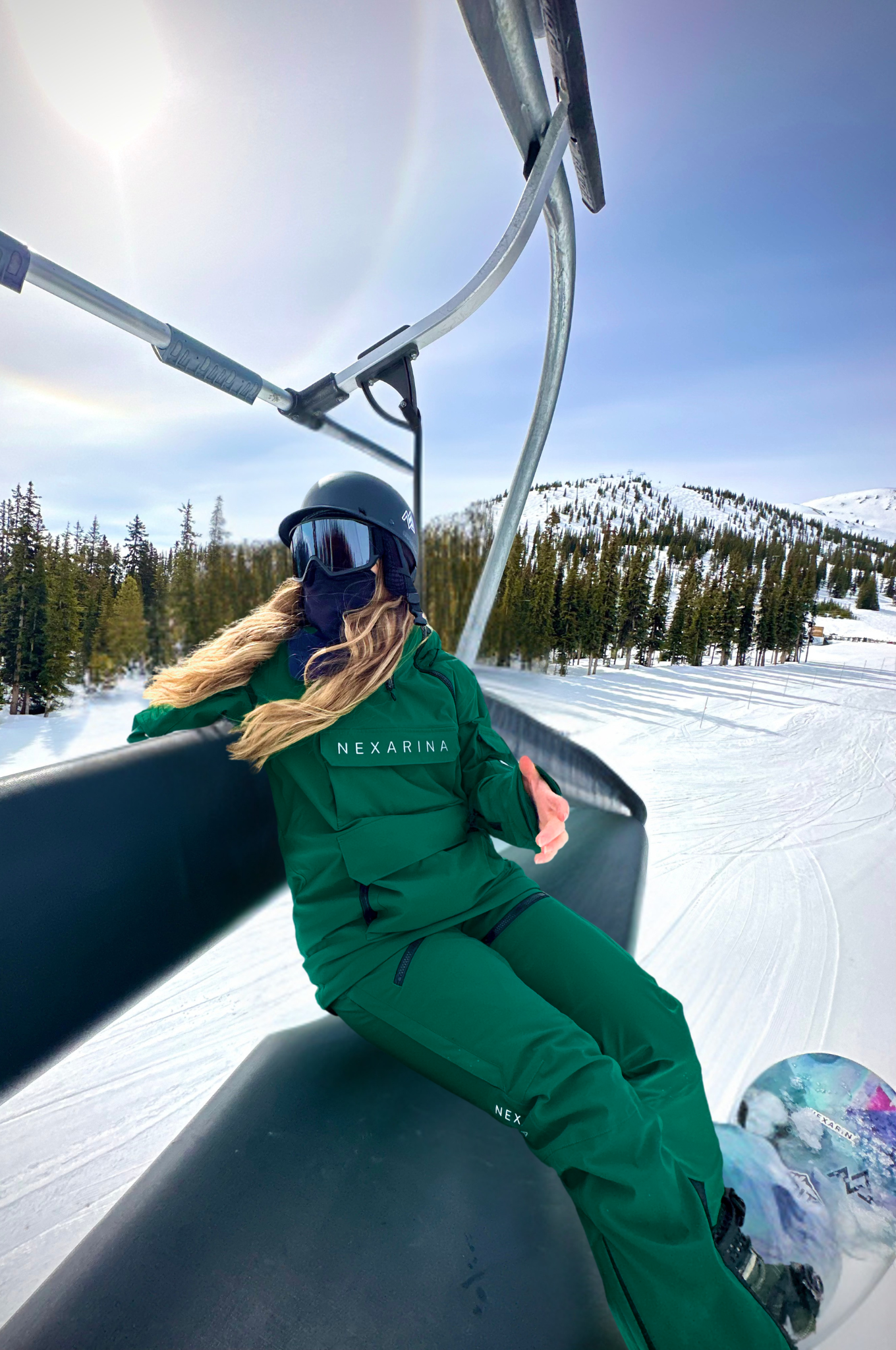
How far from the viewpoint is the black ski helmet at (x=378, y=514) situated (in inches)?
54.2

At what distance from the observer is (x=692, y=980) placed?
6.06ft

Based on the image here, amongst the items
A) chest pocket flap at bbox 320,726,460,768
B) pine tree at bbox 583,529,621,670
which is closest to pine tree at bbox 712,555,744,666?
pine tree at bbox 583,529,621,670

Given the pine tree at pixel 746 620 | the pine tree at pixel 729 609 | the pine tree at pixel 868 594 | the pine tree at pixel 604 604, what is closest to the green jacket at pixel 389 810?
the pine tree at pixel 604 604

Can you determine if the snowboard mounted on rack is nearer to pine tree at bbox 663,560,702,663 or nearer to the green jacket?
the green jacket

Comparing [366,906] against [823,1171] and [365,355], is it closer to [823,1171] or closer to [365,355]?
[823,1171]

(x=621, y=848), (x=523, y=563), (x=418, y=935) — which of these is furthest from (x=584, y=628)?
(x=418, y=935)

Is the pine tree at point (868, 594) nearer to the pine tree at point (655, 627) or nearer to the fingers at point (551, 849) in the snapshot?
the pine tree at point (655, 627)

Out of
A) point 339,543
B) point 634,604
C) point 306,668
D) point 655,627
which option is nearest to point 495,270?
point 339,543

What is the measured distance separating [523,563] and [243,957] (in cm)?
457

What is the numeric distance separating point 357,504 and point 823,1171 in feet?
5.35

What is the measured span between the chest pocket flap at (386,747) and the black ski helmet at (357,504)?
48 centimetres

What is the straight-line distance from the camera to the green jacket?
3.57ft

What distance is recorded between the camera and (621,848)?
84.7 inches

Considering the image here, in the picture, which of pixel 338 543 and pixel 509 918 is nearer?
pixel 509 918
